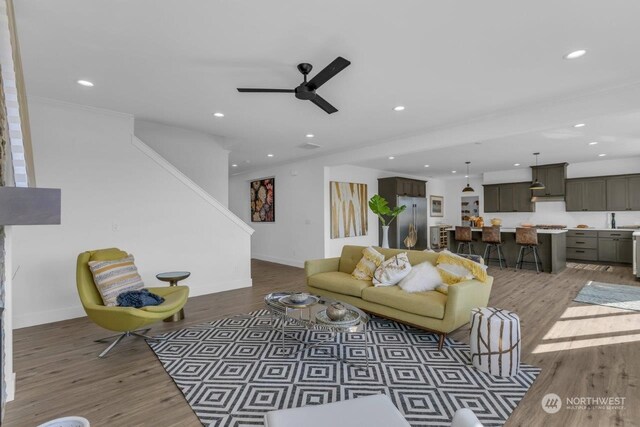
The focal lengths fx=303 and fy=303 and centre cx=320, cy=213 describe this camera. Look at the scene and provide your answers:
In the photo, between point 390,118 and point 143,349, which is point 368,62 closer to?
point 390,118

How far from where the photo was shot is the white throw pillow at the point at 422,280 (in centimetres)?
326

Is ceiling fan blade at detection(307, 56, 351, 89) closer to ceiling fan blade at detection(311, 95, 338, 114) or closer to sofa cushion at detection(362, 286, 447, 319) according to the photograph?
ceiling fan blade at detection(311, 95, 338, 114)

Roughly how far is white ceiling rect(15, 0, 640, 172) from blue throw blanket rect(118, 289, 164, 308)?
2166mm

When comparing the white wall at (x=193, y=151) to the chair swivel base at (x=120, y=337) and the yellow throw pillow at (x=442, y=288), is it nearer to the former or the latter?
the chair swivel base at (x=120, y=337)

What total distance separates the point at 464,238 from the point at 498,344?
5.23 m

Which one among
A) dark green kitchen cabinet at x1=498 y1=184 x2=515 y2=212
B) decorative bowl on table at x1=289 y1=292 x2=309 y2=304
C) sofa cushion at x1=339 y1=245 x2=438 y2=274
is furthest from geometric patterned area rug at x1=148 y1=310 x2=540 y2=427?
dark green kitchen cabinet at x1=498 y1=184 x2=515 y2=212

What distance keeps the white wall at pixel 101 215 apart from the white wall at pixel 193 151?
61cm

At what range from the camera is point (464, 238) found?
23.7 ft

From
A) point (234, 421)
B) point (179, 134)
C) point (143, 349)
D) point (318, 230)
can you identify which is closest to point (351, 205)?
point (318, 230)

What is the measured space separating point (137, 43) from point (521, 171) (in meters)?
9.37

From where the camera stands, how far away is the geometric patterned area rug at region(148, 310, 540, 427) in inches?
80.4

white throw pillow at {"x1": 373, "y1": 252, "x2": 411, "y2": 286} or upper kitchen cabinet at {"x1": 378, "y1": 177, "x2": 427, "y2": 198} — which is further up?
upper kitchen cabinet at {"x1": 378, "y1": 177, "x2": 427, "y2": 198}

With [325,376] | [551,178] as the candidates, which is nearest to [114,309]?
[325,376]

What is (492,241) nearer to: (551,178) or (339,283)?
(551,178)
